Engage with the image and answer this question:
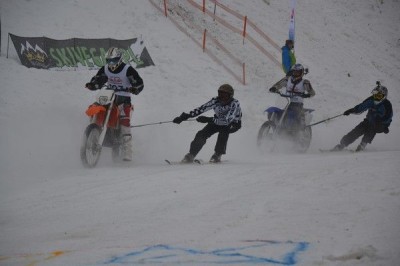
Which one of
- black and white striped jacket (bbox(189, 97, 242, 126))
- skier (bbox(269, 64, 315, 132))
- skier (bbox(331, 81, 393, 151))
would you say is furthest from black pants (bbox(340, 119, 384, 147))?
black and white striped jacket (bbox(189, 97, 242, 126))

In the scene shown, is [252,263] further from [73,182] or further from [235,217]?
[73,182]

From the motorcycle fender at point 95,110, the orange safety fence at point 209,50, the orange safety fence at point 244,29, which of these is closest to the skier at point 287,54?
the orange safety fence at point 209,50

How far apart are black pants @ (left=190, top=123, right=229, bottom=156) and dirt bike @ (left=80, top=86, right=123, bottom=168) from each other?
1.40 m

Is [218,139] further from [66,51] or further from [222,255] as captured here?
[66,51]

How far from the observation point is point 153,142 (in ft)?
41.9

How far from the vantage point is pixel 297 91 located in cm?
1292

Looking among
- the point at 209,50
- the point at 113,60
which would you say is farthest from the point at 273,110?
the point at 209,50

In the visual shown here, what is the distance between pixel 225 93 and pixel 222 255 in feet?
20.2

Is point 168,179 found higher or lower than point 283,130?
lower

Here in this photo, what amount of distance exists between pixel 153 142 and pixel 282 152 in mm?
3034

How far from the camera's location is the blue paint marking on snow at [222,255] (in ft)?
13.6

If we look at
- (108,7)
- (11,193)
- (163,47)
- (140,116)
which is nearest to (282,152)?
(140,116)

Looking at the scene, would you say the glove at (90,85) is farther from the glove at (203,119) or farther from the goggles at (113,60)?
the glove at (203,119)

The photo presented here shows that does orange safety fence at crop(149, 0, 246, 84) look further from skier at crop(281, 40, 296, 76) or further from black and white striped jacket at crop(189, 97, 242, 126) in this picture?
black and white striped jacket at crop(189, 97, 242, 126)
